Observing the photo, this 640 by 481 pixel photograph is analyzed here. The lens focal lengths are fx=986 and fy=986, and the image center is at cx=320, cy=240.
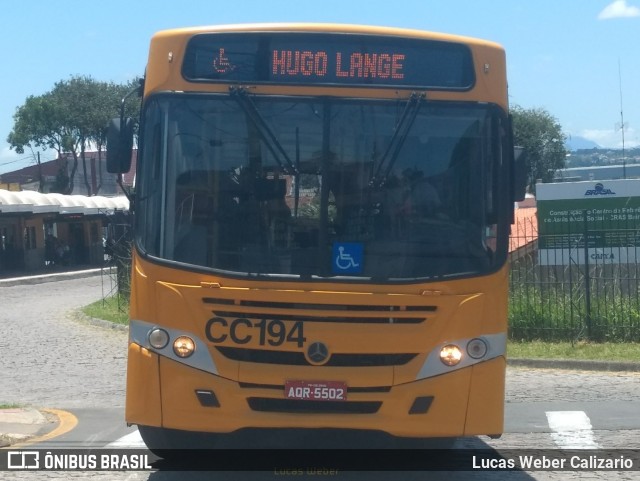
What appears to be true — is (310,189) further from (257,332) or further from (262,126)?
(257,332)

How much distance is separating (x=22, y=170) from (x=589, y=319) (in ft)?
251

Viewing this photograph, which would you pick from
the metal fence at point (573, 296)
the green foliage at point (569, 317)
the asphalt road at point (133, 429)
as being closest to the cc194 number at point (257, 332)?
the asphalt road at point (133, 429)

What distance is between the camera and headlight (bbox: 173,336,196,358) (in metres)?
6.62

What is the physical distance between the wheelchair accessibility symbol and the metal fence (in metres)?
9.51

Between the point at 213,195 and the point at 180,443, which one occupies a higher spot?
the point at 213,195

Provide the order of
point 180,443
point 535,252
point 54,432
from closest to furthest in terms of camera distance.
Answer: point 180,443 < point 54,432 < point 535,252

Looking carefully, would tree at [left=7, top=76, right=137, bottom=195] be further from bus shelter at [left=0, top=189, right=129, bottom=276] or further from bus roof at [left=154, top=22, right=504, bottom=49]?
bus roof at [left=154, top=22, right=504, bottom=49]

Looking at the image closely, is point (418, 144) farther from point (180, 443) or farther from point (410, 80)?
point (180, 443)

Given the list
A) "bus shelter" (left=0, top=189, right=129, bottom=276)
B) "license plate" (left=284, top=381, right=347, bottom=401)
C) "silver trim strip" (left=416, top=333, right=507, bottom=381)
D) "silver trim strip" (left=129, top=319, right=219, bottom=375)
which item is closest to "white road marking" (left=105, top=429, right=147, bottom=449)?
"silver trim strip" (left=129, top=319, right=219, bottom=375)

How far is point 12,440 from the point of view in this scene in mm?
8641

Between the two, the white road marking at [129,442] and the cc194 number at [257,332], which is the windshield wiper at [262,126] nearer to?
the cc194 number at [257,332]

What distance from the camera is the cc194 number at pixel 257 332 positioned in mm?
6574

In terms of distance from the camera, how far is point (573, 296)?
15883mm

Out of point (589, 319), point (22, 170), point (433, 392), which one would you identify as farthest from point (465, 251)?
point (22, 170)
